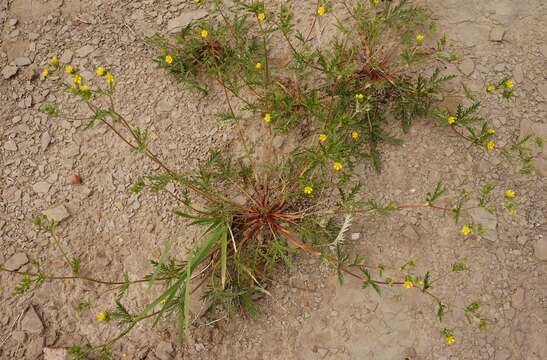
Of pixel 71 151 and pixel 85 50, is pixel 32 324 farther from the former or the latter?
pixel 85 50

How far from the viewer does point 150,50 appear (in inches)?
128

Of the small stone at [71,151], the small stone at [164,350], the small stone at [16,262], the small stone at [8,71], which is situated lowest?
the small stone at [164,350]

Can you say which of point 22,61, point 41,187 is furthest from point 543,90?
point 22,61

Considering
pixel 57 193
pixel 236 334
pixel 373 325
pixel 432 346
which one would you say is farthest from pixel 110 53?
pixel 432 346

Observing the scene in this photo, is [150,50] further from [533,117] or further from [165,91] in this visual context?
[533,117]

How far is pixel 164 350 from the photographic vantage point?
8.23ft

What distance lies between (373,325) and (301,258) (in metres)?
0.53

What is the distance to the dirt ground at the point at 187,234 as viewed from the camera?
98.3 inches

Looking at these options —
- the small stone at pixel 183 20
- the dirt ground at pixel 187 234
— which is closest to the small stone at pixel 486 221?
the dirt ground at pixel 187 234

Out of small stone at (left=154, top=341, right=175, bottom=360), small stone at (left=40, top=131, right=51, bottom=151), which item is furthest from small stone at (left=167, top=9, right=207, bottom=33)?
small stone at (left=154, top=341, right=175, bottom=360)

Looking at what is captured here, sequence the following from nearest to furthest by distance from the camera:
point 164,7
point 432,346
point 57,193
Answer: point 432,346 → point 57,193 → point 164,7

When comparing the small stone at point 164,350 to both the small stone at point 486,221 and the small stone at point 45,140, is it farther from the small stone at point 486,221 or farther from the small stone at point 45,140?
the small stone at point 486,221

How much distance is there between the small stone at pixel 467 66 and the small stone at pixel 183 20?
181 cm

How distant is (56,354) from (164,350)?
0.59 metres
